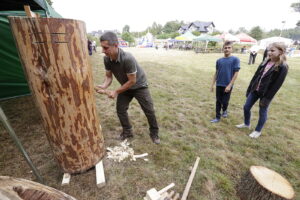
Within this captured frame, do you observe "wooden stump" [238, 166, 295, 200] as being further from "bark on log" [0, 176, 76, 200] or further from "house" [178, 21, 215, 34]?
"house" [178, 21, 215, 34]

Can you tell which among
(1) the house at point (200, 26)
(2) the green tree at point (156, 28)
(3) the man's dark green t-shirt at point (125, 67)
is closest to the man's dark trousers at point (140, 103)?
(3) the man's dark green t-shirt at point (125, 67)

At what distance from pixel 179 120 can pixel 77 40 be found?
2840mm

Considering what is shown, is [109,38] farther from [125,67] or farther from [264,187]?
[264,187]

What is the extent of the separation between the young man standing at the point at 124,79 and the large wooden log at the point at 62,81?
360 millimetres

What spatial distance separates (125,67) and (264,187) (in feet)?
7.07

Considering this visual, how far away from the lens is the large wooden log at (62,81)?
1389mm

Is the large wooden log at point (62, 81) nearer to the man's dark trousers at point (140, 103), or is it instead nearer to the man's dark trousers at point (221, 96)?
the man's dark trousers at point (140, 103)

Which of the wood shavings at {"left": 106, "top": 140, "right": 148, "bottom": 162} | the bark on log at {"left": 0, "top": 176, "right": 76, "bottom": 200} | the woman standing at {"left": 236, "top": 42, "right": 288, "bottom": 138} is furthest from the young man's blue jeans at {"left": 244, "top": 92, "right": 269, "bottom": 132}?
the bark on log at {"left": 0, "top": 176, "right": 76, "bottom": 200}

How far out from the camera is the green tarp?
3224 millimetres

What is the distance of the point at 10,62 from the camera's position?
3.82 metres

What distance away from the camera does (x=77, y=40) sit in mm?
1551

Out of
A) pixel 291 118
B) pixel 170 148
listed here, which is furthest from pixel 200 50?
pixel 170 148

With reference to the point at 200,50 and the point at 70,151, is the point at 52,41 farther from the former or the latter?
the point at 200,50

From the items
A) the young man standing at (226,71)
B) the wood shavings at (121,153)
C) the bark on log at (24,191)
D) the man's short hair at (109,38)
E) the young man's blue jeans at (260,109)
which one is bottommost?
the wood shavings at (121,153)
